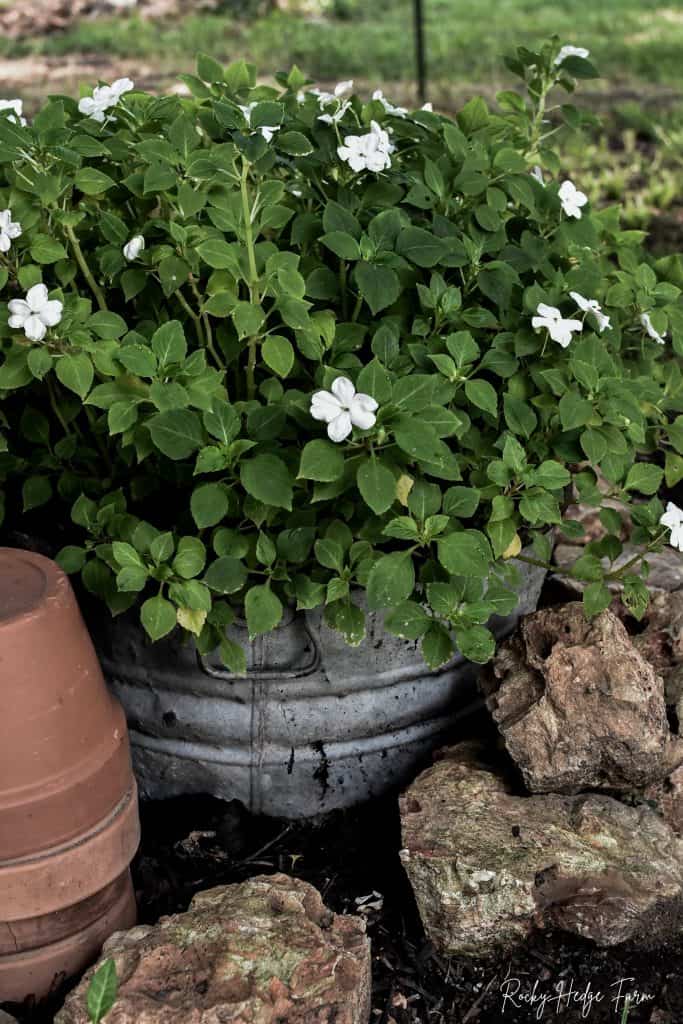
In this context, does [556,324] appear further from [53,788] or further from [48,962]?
[48,962]

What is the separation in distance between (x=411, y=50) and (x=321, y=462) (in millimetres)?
6533

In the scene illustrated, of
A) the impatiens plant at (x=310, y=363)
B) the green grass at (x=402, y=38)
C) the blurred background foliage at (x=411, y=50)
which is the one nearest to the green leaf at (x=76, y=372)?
the impatiens plant at (x=310, y=363)

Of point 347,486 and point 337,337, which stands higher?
point 337,337

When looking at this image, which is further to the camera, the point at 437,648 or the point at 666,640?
the point at 666,640

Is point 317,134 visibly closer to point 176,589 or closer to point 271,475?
point 271,475

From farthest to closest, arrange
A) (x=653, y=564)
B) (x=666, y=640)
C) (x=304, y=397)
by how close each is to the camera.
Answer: (x=653, y=564), (x=666, y=640), (x=304, y=397)

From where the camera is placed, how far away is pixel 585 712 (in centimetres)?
184

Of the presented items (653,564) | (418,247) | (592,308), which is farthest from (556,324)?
(653,564)

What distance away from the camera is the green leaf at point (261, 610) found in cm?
170

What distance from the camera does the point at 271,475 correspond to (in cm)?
166

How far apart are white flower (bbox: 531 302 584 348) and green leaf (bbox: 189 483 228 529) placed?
541mm

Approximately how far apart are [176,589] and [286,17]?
8138mm

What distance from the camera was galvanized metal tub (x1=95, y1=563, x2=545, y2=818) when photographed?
1920 millimetres

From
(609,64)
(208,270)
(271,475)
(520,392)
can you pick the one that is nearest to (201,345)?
(208,270)
